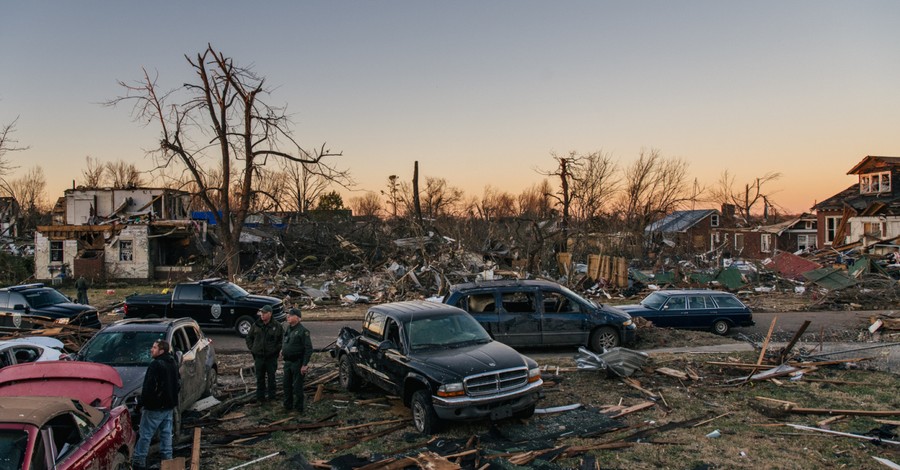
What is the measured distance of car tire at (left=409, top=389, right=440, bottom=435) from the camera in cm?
802

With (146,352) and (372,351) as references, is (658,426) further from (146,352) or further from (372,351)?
(146,352)

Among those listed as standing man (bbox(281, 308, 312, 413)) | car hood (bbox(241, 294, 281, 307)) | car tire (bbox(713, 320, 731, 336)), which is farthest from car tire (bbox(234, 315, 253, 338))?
car tire (bbox(713, 320, 731, 336))

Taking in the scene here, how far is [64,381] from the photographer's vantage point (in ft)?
23.0

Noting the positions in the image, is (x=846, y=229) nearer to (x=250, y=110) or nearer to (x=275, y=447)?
(x=250, y=110)

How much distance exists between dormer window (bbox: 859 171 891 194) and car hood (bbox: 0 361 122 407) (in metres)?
48.1

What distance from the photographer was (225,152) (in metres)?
29.0

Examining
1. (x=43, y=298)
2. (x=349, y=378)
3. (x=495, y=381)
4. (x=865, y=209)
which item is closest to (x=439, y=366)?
(x=495, y=381)

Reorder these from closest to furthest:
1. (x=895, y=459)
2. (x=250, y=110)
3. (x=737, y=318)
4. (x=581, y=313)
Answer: (x=895, y=459), (x=581, y=313), (x=737, y=318), (x=250, y=110)

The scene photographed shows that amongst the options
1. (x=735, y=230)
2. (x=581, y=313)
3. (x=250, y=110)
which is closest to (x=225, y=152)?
(x=250, y=110)

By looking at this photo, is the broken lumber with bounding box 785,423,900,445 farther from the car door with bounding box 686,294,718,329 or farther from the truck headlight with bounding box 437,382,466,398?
the car door with bounding box 686,294,718,329

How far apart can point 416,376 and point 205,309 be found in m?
11.6

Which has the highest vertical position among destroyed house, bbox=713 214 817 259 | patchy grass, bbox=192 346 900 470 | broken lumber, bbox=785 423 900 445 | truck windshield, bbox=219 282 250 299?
destroyed house, bbox=713 214 817 259

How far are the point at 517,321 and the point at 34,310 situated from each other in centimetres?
1312

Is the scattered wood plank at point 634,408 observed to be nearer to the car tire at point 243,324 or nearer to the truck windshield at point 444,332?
the truck windshield at point 444,332
